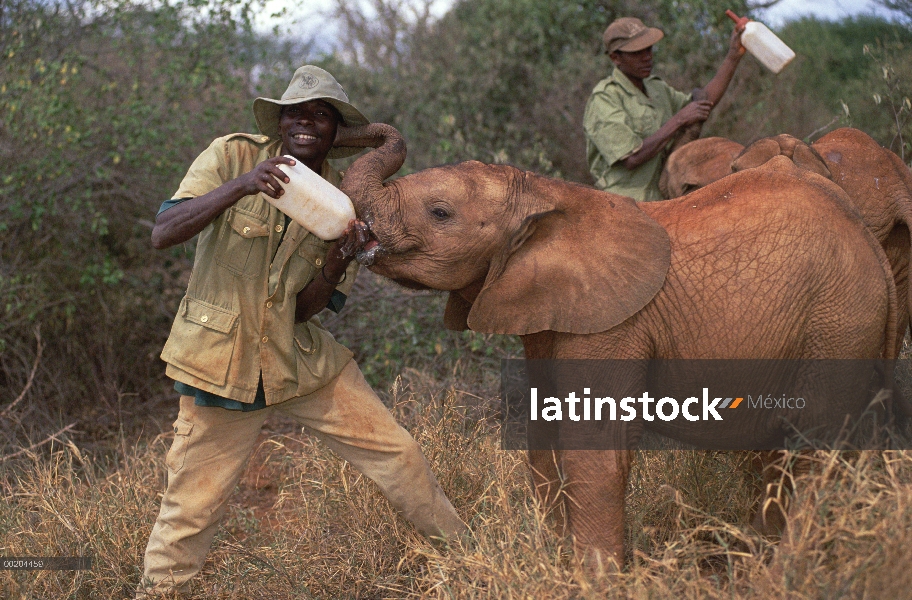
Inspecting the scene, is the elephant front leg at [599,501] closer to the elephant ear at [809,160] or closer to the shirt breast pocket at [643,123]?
the elephant ear at [809,160]

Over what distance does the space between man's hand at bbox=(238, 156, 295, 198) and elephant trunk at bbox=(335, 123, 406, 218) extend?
0.76 ft

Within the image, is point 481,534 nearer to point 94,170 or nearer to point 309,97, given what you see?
point 309,97

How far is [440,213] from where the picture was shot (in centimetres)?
359

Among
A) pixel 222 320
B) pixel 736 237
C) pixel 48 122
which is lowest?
pixel 736 237

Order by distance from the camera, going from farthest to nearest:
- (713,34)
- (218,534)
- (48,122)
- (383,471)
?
(713,34) < (48,122) < (218,534) < (383,471)

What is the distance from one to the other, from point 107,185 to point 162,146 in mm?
540

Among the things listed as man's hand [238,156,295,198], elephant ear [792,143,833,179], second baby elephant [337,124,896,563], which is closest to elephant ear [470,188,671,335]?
second baby elephant [337,124,896,563]

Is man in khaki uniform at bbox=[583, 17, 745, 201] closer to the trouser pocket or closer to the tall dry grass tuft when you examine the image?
the tall dry grass tuft

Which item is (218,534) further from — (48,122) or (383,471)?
(48,122)

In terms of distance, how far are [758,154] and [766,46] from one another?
139 cm

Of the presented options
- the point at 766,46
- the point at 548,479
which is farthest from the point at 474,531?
the point at 766,46

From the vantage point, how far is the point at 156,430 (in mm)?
7160

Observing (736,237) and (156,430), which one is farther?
(156,430)

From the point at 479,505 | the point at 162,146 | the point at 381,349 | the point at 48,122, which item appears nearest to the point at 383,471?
the point at 479,505
